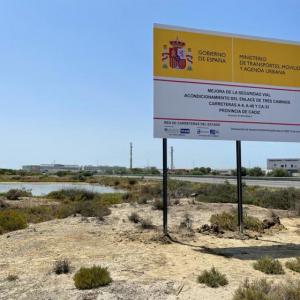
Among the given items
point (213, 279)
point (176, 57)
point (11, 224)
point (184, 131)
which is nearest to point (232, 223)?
point (184, 131)

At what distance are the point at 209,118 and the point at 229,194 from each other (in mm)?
16437

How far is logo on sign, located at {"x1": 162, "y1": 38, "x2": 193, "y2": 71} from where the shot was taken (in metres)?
13.2

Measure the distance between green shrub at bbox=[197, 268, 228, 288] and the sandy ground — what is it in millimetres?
119

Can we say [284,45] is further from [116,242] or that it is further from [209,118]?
[116,242]

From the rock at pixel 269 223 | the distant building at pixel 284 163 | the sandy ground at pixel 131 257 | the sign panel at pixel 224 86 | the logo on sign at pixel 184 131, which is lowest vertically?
the sandy ground at pixel 131 257

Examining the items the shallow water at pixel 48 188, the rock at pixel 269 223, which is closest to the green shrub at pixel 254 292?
the rock at pixel 269 223

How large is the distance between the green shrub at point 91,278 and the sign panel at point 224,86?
17.0 ft

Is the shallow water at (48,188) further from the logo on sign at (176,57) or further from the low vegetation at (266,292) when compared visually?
the low vegetation at (266,292)

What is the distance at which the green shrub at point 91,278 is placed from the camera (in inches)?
322

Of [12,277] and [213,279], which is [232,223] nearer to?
[213,279]

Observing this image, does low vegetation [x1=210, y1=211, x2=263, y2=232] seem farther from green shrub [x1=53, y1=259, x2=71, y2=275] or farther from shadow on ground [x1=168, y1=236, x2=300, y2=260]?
green shrub [x1=53, y1=259, x2=71, y2=275]

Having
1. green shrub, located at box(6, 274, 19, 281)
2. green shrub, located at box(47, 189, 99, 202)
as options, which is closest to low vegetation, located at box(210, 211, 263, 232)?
green shrub, located at box(6, 274, 19, 281)

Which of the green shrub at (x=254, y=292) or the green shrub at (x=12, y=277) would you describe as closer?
the green shrub at (x=254, y=292)

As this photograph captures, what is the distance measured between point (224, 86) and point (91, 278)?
24.1 ft
